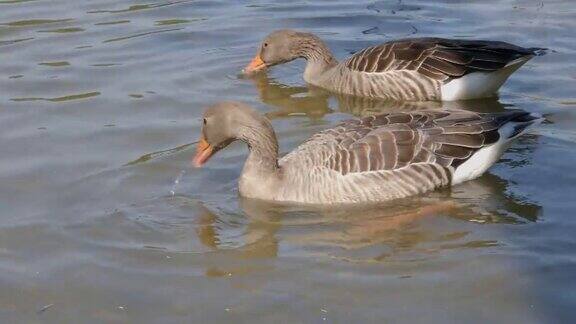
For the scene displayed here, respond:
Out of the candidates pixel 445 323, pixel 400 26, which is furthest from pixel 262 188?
pixel 400 26

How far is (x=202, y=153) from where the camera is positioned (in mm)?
9305

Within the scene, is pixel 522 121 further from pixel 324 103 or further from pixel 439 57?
pixel 324 103

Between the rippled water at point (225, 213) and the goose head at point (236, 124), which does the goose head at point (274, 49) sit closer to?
the rippled water at point (225, 213)

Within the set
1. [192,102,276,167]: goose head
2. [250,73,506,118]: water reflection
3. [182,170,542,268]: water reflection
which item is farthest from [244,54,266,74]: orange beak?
[182,170,542,268]: water reflection

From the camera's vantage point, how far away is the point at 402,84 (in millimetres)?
12211

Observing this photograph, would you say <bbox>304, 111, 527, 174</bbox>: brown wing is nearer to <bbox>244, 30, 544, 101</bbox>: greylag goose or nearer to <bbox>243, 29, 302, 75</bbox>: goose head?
<bbox>244, 30, 544, 101</bbox>: greylag goose

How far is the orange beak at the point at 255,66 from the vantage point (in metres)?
13.0

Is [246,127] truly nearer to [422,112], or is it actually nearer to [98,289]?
[422,112]

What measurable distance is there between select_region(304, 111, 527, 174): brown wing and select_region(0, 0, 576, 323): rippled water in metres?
0.36

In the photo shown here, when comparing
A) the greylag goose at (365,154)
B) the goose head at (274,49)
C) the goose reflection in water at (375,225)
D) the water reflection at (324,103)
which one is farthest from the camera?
the goose head at (274,49)

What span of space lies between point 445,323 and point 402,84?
578 cm

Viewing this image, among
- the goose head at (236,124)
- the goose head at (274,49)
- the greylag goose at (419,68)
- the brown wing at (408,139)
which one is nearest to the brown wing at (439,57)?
the greylag goose at (419,68)

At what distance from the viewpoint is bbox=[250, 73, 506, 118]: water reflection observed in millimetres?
11883

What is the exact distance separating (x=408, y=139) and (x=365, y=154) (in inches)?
16.0
